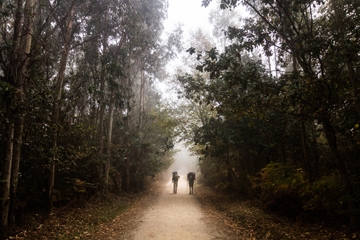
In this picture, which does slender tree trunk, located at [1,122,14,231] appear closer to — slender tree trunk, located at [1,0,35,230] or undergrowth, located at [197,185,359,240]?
slender tree trunk, located at [1,0,35,230]

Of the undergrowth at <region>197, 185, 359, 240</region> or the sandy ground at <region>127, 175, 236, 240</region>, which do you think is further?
the sandy ground at <region>127, 175, 236, 240</region>

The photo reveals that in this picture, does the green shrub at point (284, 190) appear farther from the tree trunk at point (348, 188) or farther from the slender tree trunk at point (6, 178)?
the slender tree trunk at point (6, 178)

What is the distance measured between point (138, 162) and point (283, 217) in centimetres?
1147

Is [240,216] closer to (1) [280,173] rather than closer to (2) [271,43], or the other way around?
(1) [280,173]

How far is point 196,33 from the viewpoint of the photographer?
18969 mm

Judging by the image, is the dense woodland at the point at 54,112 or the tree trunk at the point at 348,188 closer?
the tree trunk at the point at 348,188

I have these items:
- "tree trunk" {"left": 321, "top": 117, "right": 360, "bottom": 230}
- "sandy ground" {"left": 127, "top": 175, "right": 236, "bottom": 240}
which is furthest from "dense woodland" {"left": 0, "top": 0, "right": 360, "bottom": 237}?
"sandy ground" {"left": 127, "top": 175, "right": 236, "bottom": 240}

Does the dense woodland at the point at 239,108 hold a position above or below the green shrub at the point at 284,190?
above

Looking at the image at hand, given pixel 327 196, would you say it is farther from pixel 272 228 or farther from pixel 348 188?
pixel 272 228

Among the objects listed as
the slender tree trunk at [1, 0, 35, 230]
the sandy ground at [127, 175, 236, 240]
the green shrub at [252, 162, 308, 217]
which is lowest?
the sandy ground at [127, 175, 236, 240]

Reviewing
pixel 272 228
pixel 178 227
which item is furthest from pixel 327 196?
pixel 178 227

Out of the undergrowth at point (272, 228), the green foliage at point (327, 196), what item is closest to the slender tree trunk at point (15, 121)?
the undergrowth at point (272, 228)

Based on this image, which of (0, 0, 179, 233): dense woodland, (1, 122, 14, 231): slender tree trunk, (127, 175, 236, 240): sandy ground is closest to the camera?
(1, 122, 14, 231): slender tree trunk

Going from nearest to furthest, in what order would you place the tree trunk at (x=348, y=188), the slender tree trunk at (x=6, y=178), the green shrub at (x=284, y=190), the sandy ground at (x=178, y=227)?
the slender tree trunk at (x=6, y=178) < the tree trunk at (x=348, y=188) < the sandy ground at (x=178, y=227) < the green shrub at (x=284, y=190)
